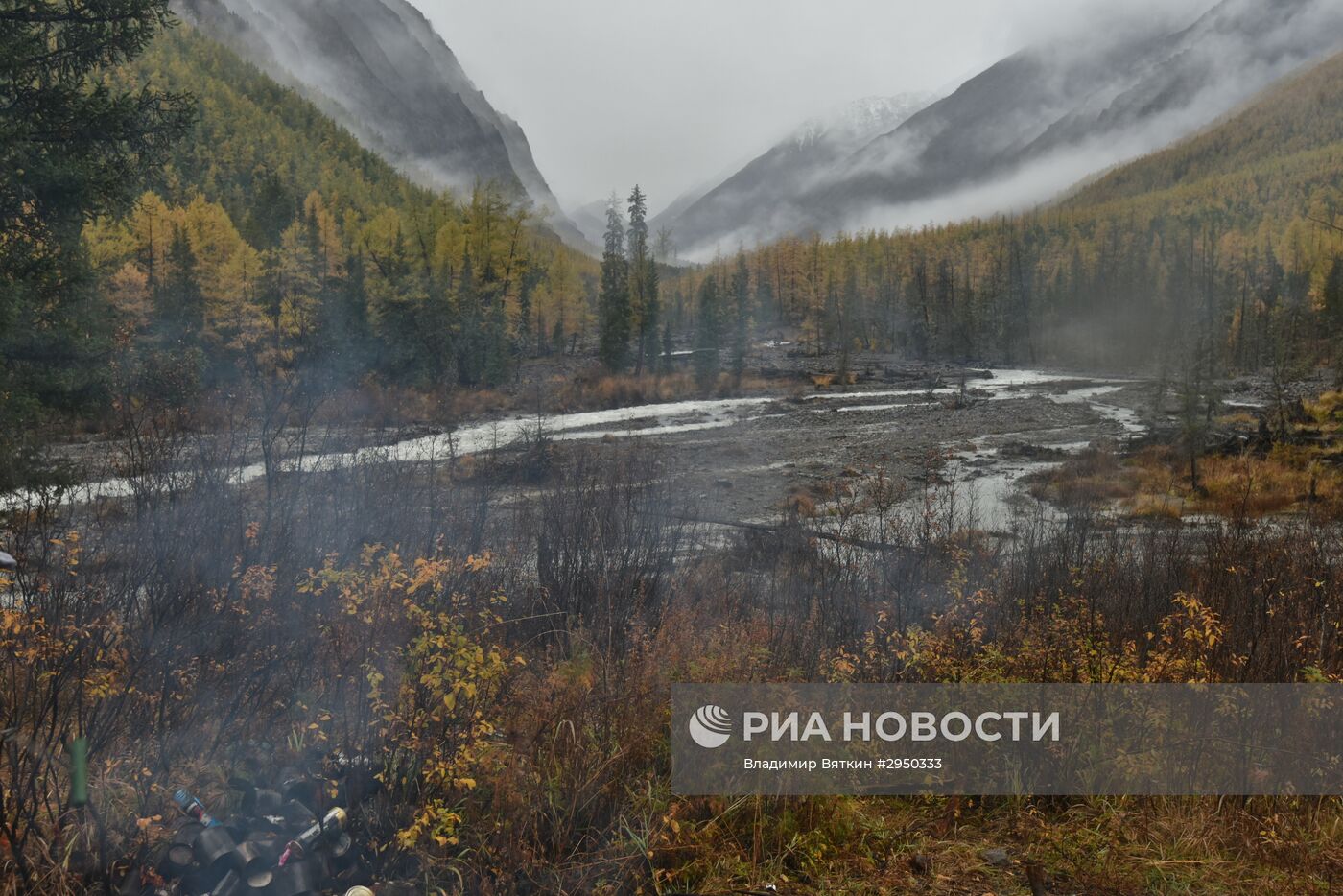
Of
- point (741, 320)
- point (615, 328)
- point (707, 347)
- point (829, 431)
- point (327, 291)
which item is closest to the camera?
point (829, 431)

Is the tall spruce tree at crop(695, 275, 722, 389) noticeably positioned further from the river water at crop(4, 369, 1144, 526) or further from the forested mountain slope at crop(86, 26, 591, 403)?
the forested mountain slope at crop(86, 26, 591, 403)

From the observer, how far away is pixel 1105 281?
93188mm

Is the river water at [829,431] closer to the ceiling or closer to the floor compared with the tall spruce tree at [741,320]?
closer to the floor

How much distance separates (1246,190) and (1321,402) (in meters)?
115

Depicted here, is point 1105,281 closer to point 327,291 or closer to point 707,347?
point 707,347

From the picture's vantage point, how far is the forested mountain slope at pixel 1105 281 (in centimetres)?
7006

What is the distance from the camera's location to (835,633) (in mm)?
8070

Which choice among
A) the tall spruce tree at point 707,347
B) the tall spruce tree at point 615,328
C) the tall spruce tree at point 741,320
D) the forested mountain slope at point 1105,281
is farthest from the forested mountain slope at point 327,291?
the forested mountain slope at point 1105,281

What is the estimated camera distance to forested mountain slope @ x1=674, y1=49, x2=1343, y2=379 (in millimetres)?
70062

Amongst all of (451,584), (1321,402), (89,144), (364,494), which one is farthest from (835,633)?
(1321,402)

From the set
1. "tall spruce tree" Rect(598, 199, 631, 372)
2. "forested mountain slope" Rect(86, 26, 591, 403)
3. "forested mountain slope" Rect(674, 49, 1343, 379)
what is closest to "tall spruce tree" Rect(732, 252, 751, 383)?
"forested mountain slope" Rect(674, 49, 1343, 379)

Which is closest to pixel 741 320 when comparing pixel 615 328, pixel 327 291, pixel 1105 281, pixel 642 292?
pixel 642 292

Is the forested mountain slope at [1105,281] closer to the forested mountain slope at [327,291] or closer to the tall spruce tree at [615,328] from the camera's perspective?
the tall spruce tree at [615,328]

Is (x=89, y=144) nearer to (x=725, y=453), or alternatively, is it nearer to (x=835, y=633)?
(x=835, y=633)
